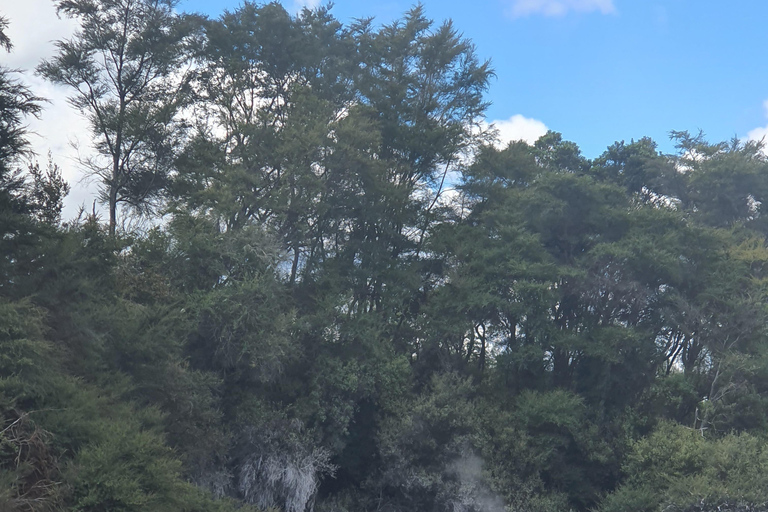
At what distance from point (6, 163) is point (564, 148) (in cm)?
2463

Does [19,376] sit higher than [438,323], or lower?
lower

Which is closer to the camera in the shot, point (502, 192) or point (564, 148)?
point (502, 192)

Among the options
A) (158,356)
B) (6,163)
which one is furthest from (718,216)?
(6,163)

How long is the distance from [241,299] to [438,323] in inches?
324

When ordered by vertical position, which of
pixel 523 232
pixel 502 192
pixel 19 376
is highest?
pixel 502 192

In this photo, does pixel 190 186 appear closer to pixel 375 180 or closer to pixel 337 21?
pixel 375 180

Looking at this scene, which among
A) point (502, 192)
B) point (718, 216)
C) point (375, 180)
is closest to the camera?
point (375, 180)

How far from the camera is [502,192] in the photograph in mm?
30312

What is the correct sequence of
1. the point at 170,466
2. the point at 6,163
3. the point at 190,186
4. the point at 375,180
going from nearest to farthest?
the point at 170,466
the point at 6,163
the point at 190,186
the point at 375,180

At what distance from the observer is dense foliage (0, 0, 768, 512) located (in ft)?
75.4

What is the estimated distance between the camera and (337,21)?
30.9 meters

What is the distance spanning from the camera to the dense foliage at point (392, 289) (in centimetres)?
2298

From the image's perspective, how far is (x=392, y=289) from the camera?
28.2 meters

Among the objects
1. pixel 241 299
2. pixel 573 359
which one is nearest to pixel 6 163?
pixel 241 299
